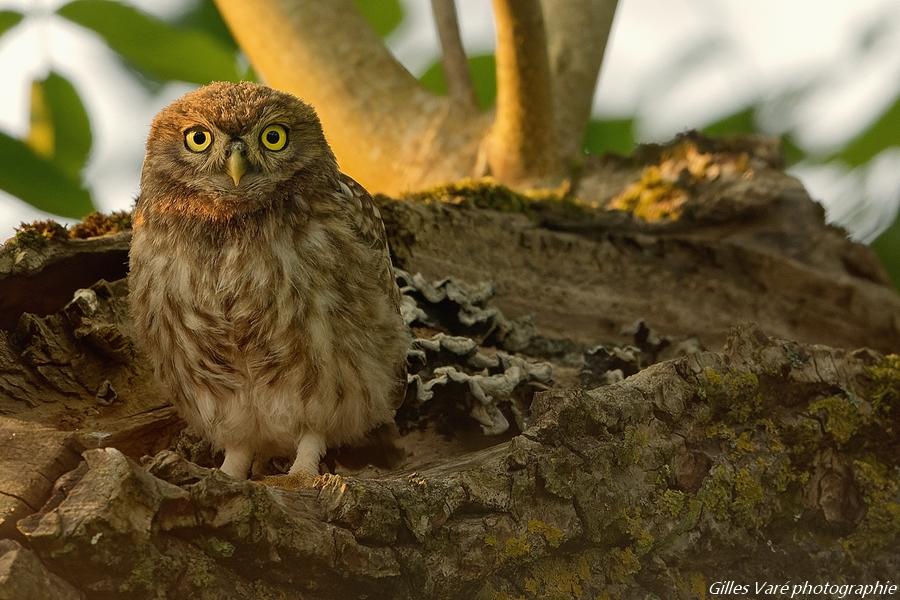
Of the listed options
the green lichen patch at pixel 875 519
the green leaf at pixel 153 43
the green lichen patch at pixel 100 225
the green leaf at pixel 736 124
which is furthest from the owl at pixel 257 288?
the green leaf at pixel 736 124

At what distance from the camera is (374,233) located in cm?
278

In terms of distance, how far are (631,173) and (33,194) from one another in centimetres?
232

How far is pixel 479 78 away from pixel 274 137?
1.84 m

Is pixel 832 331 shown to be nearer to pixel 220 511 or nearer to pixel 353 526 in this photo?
pixel 353 526

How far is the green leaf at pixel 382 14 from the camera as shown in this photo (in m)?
4.31

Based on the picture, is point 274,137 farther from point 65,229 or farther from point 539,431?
point 539,431

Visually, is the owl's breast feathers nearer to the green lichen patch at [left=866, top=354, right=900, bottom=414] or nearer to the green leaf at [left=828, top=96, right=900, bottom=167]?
the green lichen patch at [left=866, top=354, right=900, bottom=414]

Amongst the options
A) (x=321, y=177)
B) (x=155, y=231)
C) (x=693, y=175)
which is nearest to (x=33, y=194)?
(x=155, y=231)

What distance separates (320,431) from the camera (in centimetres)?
271

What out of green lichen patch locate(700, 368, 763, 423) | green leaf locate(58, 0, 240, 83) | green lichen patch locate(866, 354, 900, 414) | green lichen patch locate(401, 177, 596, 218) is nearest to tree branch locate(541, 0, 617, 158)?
green lichen patch locate(401, 177, 596, 218)

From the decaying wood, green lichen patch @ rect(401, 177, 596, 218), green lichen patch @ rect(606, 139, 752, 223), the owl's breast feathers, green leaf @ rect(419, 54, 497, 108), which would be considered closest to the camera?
the decaying wood

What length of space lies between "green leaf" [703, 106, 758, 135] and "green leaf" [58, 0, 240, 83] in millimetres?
1844

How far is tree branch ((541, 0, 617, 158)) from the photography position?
431 cm

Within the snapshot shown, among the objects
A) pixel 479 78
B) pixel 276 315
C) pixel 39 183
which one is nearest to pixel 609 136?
pixel 479 78
